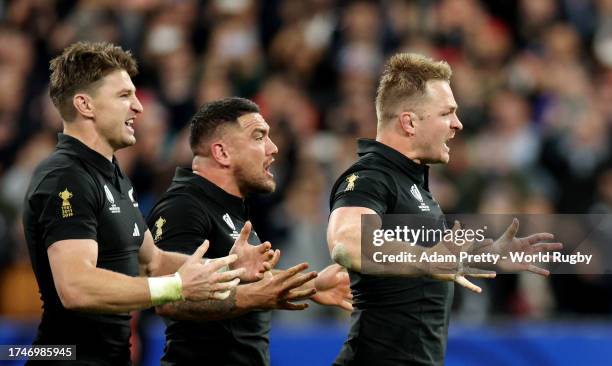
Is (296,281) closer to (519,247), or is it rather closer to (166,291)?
(166,291)

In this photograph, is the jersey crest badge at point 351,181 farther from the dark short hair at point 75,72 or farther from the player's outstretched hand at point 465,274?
the dark short hair at point 75,72

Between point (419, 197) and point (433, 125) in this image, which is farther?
point (433, 125)

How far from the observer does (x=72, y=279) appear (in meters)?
5.27

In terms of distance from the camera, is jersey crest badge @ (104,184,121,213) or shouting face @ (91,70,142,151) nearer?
jersey crest badge @ (104,184,121,213)

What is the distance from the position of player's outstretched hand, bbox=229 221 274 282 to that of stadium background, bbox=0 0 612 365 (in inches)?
150

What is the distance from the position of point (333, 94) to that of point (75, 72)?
670 centimetres

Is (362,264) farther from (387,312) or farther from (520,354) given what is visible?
(520,354)

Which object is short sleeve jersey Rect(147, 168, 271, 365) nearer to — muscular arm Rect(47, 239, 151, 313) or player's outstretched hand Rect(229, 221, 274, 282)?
player's outstretched hand Rect(229, 221, 274, 282)

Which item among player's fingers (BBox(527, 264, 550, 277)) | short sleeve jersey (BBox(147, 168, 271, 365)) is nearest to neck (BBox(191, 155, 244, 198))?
short sleeve jersey (BBox(147, 168, 271, 365))

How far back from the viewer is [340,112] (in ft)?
39.2

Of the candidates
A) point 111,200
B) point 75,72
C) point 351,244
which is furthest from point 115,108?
point 351,244

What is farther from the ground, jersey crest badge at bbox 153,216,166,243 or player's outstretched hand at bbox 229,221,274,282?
jersey crest badge at bbox 153,216,166,243

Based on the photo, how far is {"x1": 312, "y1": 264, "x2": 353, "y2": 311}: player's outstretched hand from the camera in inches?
261

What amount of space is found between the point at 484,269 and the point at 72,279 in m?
2.10
